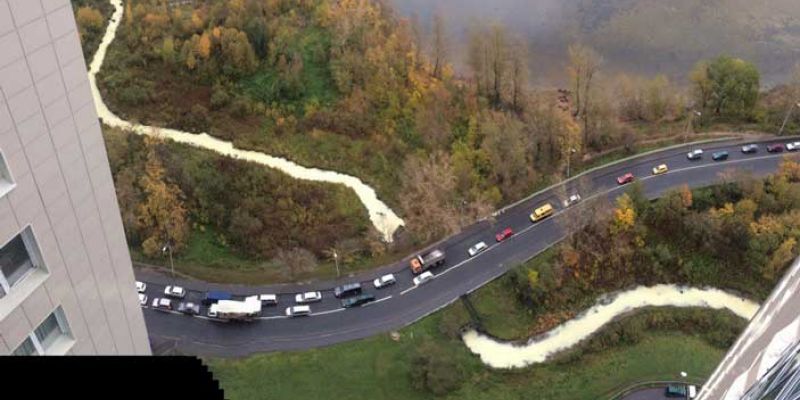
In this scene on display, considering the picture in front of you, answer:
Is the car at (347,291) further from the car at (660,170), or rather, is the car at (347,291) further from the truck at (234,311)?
the car at (660,170)

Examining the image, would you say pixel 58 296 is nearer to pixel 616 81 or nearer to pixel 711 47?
pixel 616 81

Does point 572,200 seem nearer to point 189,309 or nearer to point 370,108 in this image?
point 370,108

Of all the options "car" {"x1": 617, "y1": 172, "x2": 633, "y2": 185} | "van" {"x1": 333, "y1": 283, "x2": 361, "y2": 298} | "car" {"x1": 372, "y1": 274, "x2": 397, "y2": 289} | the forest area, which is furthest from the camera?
"car" {"x1": 617, "y1": 172, "x2": 633, "y2": 185}

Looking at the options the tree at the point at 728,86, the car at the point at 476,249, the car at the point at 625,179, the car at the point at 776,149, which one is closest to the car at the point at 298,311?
the car at the point at 476,249

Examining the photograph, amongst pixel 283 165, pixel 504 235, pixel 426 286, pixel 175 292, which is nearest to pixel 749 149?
pixel 504 235

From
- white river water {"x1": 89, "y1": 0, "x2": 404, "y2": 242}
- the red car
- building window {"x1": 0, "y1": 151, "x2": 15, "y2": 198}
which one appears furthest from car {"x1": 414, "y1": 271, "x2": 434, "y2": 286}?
building window {"x1": 0, "y1": 151, "x2": 15, "y2": 198}

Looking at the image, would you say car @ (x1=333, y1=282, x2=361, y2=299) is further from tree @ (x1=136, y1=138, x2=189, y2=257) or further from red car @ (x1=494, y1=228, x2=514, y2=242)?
tree @ (x1=136, y1=138, x2=189, y2=257)

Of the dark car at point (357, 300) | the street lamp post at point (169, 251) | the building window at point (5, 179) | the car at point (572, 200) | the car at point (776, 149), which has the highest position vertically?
the building window at point (5, 179)
